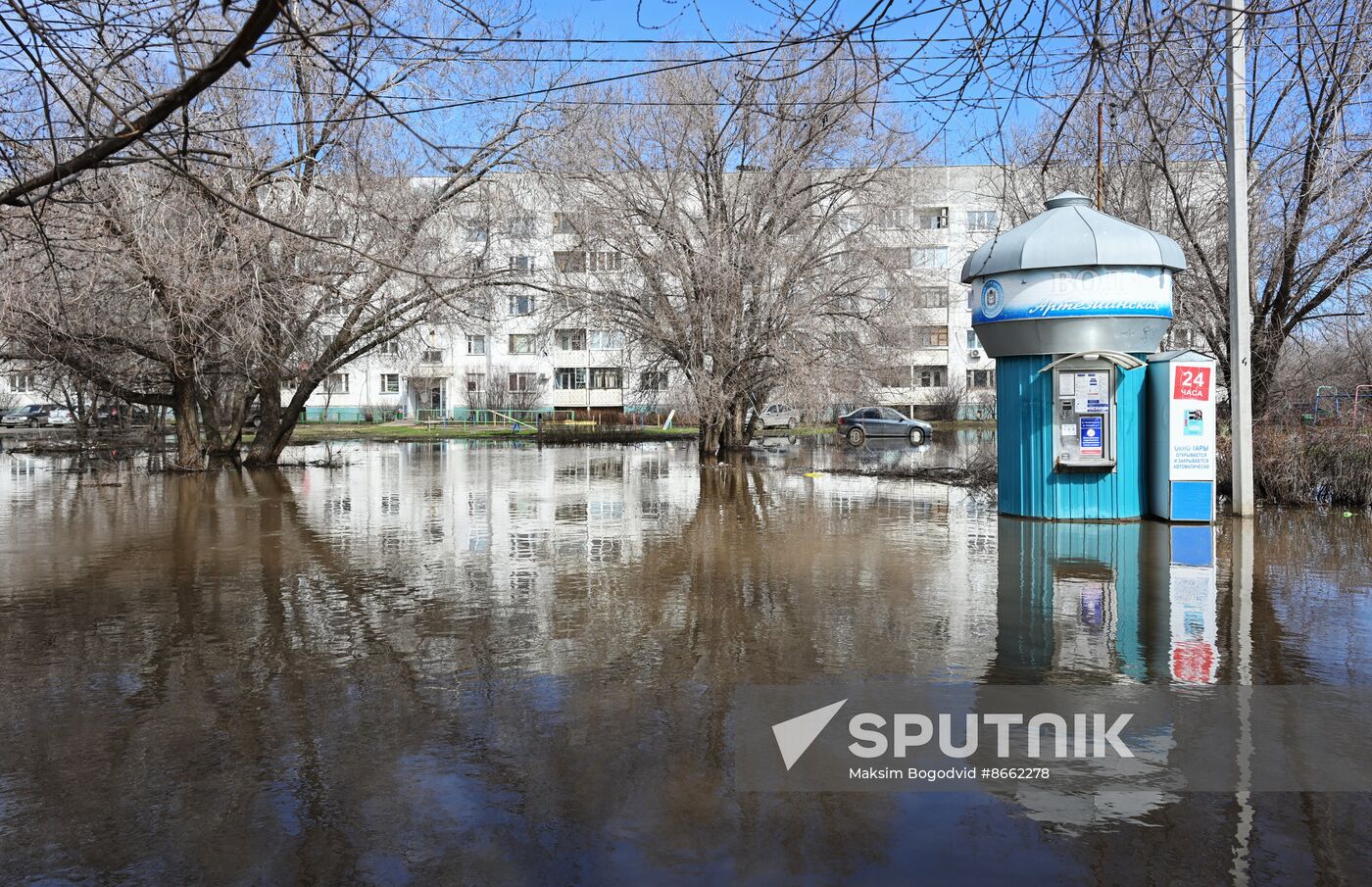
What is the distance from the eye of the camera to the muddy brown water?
4184 mm

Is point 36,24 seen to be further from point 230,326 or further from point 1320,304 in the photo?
point 1320,304

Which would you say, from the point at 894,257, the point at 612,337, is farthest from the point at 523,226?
the point at 894,257

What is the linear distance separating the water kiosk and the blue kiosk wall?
1 cm

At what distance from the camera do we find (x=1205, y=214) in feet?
64.8

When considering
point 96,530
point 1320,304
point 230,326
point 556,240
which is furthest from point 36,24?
point 556,240

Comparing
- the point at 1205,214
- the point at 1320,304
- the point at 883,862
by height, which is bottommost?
the point at 883,862

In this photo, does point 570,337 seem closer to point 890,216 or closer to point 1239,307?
point 890,216

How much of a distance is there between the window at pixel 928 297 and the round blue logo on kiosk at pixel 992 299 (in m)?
14.4

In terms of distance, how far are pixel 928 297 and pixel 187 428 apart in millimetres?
19798

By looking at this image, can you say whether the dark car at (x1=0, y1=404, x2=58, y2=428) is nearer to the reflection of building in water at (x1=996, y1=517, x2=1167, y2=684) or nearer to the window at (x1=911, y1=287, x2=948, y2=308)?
the window at (x1=911, y1=287, x2=948, y2=308)

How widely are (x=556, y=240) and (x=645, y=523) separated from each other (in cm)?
1566

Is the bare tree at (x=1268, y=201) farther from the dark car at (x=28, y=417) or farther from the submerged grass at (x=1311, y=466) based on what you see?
the dark car at (x=28, y=417)

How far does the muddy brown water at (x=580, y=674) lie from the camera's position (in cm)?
418

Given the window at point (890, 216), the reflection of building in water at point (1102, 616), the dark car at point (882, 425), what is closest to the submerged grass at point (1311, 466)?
the reflection of building in water at point (1102, 616)
